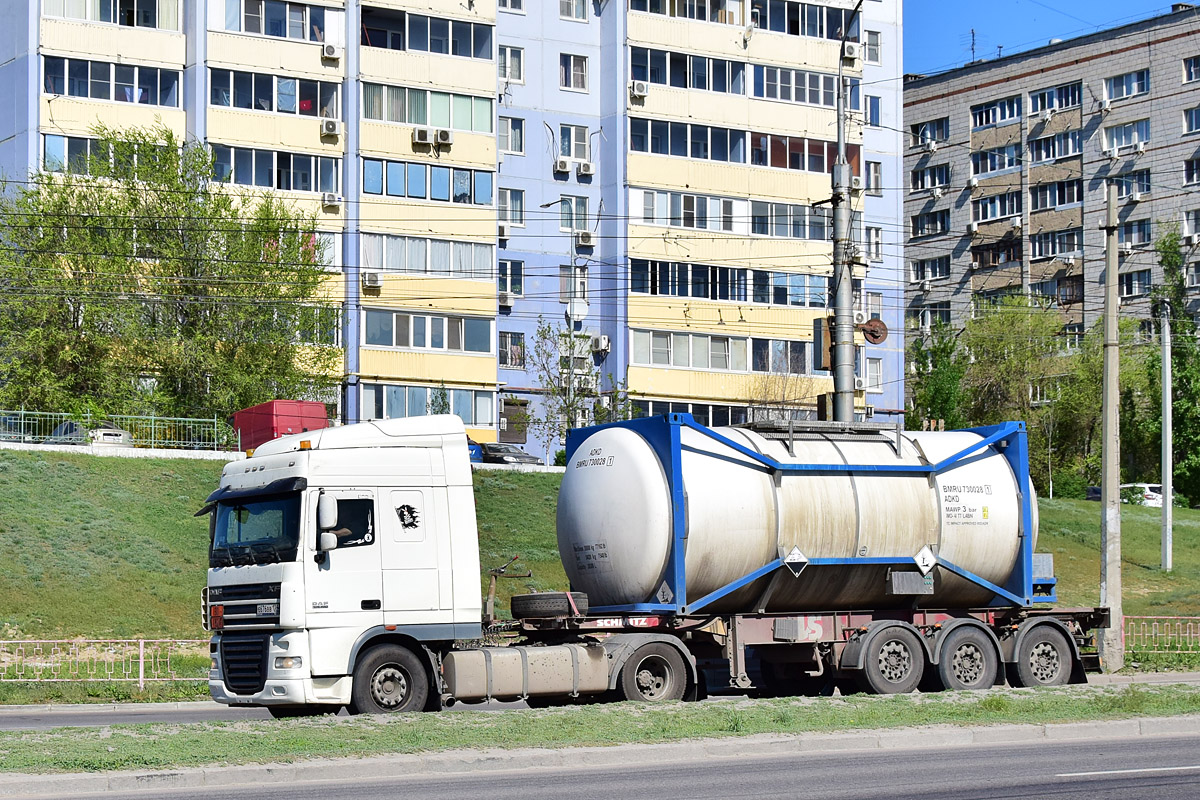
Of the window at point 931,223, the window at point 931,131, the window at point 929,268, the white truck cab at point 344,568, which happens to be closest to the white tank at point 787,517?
the white truck cab at point 344,568

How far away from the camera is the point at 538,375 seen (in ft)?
213

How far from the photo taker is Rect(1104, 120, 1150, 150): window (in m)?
92.1

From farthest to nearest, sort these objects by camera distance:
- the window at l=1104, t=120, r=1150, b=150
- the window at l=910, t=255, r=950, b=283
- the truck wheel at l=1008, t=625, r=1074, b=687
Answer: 1. the window at l=910, t=255, r=950, b=283
2. the window at l=1104, t=120, r=1150, b=150
3. the truck wheel at l=1008, t=625, r=1074, b=687

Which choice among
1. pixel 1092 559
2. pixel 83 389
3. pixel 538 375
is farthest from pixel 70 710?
pixel 538 375

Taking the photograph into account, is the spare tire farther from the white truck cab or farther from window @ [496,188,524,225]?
window @ [496,188,524,225]

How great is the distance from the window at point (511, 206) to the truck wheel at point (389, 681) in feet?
159

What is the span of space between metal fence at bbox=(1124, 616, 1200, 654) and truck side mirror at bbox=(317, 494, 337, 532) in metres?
18.9

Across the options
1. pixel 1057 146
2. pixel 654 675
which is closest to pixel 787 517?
pixel 654 675

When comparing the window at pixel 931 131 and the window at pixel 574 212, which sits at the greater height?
the window at pixel 931 131

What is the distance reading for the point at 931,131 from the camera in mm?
100875

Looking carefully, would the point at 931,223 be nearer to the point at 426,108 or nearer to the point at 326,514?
the point at 426,108

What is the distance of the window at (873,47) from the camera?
Answer: 7581cm

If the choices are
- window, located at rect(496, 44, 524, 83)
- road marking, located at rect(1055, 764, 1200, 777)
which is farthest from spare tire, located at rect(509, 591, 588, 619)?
window, located at rect(496, 44, 524, 83)

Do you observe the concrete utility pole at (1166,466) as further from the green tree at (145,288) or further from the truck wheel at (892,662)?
the truck wheel at (892,662)
